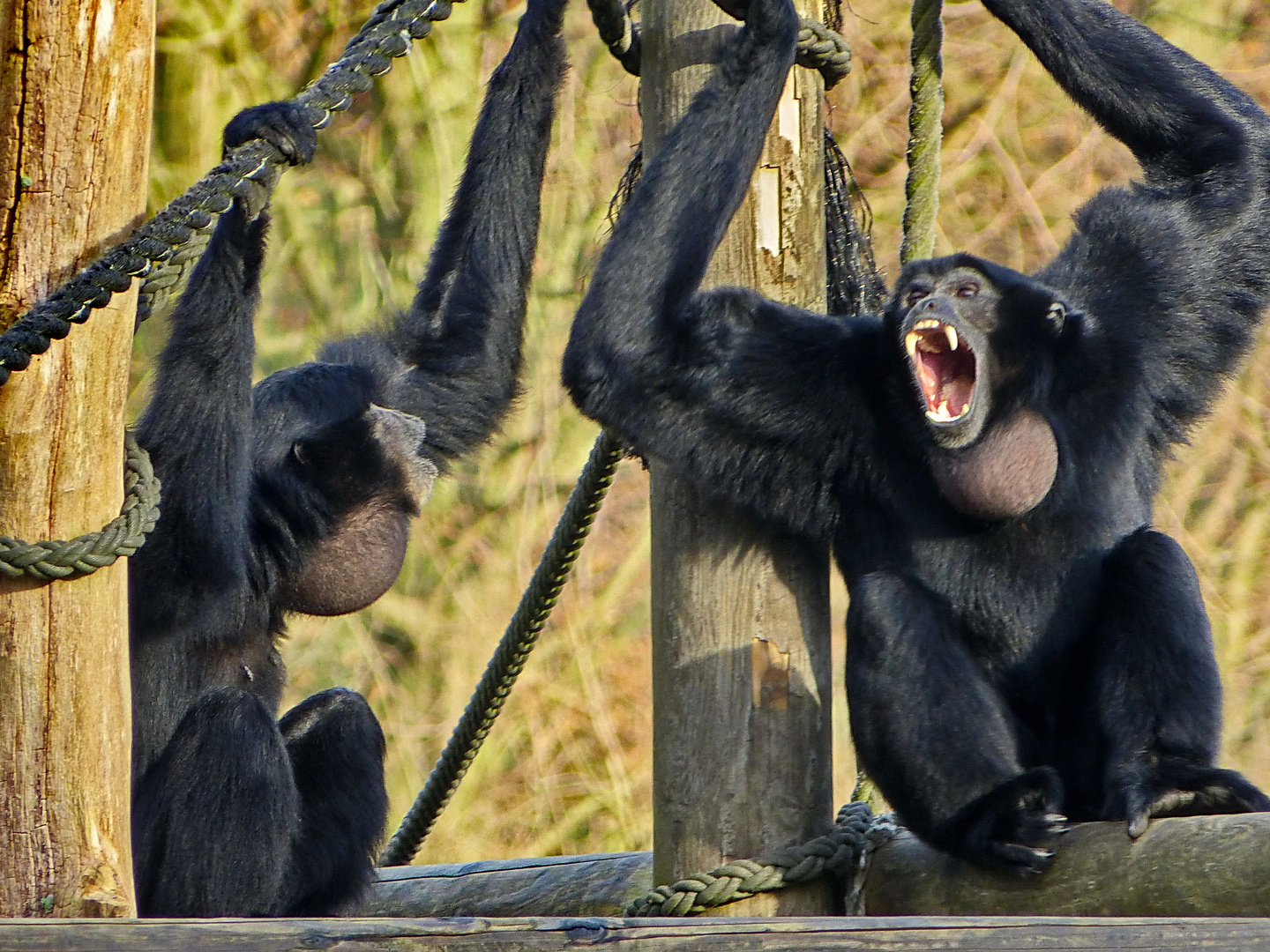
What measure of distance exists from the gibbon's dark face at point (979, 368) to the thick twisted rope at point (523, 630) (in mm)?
1075

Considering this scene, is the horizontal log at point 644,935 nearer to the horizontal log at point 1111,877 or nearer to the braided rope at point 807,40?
the horizontal log at point 1111,877

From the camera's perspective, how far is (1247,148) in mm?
4598

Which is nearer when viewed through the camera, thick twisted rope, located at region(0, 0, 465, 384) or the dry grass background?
thick twisted rope, located at region(0, 0, 465, 384)

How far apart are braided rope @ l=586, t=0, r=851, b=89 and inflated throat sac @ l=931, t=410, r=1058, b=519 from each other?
1136mm

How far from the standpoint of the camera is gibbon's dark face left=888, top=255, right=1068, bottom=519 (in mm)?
4270

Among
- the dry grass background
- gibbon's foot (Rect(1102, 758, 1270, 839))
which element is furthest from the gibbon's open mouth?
the dry grass background

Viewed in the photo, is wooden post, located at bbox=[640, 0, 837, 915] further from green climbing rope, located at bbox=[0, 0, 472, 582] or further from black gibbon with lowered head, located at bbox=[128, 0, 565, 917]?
black gibbon with lowered head, located at bbox=[128, 0, 565, 917]

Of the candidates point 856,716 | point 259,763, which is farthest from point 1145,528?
point 259,763

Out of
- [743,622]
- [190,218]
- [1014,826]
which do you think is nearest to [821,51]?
[743,622]

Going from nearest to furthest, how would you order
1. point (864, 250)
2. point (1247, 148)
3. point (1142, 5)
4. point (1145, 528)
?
point (1145, 528), point (1247, 148), point (864, 250), point (1142, 5)

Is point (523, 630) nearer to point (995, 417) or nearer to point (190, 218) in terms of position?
point (995, 417)

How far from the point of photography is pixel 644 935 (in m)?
2.83

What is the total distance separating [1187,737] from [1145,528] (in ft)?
2.23

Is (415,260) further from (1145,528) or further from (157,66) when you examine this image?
(1145,528)
